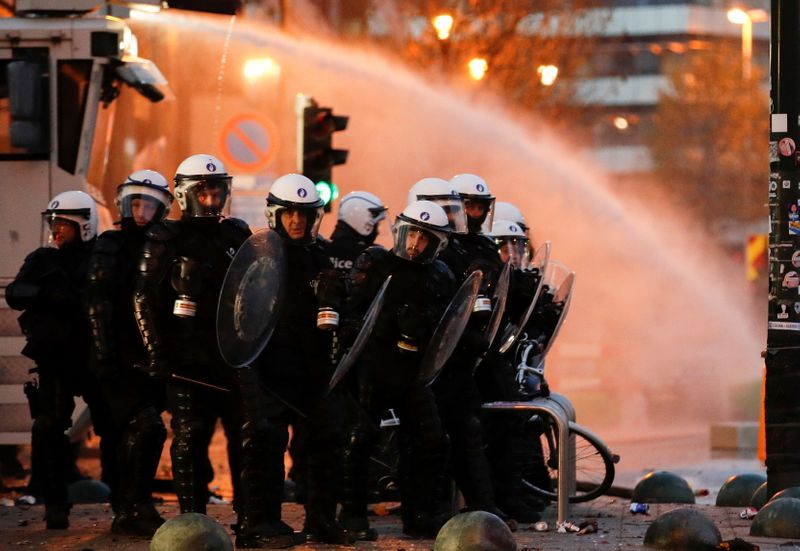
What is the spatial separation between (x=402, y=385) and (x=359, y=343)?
27.6 inches

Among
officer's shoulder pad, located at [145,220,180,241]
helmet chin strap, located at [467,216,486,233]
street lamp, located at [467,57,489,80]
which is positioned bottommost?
officer's shoulder pad, located at [145,220,180,241]

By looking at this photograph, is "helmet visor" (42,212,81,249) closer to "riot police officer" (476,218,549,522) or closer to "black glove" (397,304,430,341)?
"black glove" (397,304,430,341)

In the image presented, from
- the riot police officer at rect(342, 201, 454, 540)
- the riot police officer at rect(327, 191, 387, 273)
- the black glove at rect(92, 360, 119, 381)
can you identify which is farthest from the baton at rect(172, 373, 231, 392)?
the riot police officer at rect(327, 191, 387, 273)

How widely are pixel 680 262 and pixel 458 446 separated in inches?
1140

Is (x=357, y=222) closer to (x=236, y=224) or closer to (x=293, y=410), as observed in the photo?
(x=236, y=224)

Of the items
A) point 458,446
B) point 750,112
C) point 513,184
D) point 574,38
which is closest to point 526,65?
point 574,38

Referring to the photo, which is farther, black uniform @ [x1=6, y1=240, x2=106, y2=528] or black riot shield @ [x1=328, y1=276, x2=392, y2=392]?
black uniform @ [x1=6, y1=240, x2=106, y2=528]

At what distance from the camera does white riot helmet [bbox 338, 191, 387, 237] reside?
1266 centimetres

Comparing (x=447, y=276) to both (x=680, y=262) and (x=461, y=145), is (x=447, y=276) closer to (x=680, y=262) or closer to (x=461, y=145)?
(x=461, y=145)

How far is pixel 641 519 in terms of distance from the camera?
11375 mm

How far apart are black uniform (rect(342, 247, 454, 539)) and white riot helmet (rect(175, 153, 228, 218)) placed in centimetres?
76

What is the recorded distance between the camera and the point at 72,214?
10758 millimetres

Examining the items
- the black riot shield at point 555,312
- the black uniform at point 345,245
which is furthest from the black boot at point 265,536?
the black uniform at point 345,245

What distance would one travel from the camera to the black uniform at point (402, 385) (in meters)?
9.85
